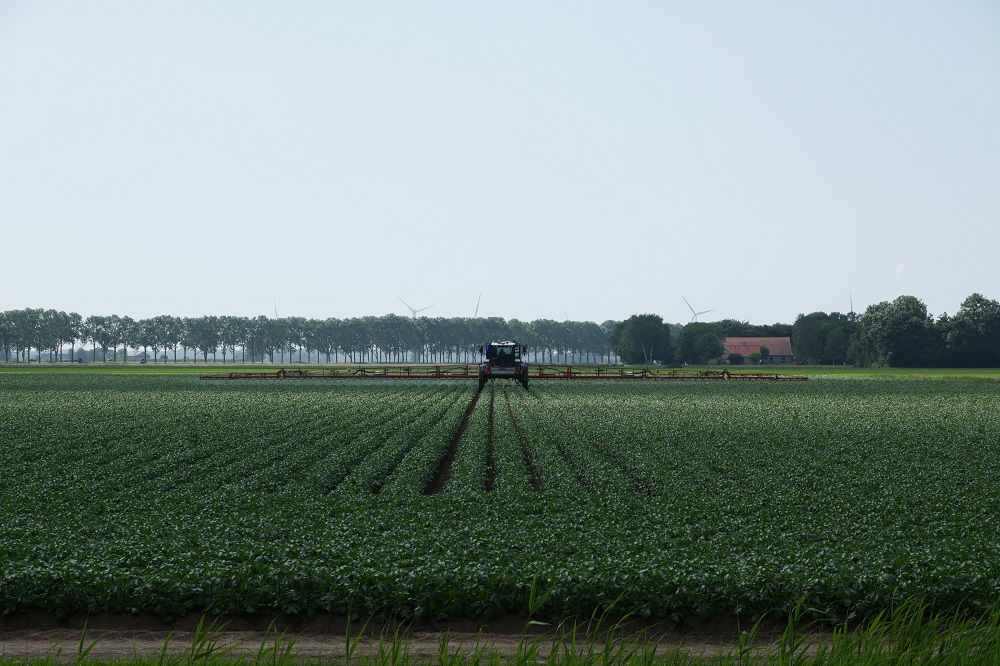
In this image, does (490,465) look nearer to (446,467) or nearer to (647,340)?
(446,467)

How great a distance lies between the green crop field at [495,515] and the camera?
11656mm

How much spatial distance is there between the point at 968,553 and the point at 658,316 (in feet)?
553

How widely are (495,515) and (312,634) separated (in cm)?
602

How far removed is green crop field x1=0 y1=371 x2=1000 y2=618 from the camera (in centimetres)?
1166

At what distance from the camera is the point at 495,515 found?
54.6ft

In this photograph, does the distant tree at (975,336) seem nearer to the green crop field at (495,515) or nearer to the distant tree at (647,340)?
the distant tree at (647,340)

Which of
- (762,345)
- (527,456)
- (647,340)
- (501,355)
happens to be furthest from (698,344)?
(527,456)

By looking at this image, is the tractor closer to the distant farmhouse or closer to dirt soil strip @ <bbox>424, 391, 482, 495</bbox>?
dirt soil strip @ <bbox>424, 391, 482, 495</bbox>

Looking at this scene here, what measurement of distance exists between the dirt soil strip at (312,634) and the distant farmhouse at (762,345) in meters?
170

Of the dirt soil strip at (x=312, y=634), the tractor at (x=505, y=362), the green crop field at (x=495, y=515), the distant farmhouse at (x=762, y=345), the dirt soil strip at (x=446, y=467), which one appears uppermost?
the distant farmhouse at (x=762, y=345)

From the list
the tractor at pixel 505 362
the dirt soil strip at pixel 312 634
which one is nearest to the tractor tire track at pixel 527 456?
the dirt soil strip at pixel 312 634

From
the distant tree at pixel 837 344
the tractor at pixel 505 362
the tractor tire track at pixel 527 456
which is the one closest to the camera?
the tractor tire track at pixel 527 456

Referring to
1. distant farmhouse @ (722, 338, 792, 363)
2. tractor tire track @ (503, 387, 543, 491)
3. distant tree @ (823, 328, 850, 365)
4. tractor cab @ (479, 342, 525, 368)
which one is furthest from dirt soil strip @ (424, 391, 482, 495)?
distant farmhouse @ (722, 338, 792, 363)

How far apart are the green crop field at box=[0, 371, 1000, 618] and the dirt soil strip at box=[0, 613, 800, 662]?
22 cm
